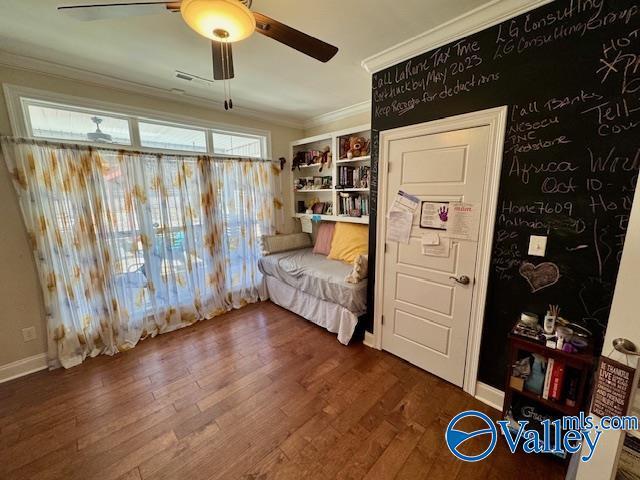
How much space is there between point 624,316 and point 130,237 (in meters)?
3.41

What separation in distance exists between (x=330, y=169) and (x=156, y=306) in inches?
105

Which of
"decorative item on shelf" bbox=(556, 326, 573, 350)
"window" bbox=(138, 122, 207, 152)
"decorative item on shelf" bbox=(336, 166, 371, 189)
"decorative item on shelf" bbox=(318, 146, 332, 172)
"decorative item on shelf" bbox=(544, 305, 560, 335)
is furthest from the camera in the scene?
"decorative item on shelf" bbox=(318, 146, 332, 172)

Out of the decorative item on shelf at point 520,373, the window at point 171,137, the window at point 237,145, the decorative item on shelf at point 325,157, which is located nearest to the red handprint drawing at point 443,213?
the decorative item on shelf at point 520,373

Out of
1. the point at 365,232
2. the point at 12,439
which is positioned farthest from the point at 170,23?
the point at 12,439

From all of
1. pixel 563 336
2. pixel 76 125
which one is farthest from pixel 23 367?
pixel 563 336

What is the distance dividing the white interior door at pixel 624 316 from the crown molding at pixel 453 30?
124 cm

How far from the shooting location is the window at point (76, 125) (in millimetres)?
2127

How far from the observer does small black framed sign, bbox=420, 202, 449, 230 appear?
1.87 meters

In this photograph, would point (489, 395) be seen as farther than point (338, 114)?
No

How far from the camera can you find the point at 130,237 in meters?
2.51

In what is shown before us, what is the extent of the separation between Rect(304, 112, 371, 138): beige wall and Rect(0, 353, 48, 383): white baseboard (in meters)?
3.87

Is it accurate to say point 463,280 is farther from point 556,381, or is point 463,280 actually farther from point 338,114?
point 338,114

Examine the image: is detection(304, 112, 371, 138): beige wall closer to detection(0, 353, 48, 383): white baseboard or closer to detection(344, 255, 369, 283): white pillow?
detection(344, 255, 369, 283): white pillow

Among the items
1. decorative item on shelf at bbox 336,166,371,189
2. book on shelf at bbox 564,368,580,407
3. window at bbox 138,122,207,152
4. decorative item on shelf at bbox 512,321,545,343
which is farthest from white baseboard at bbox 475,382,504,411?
window at bbox 138,122,207,152
